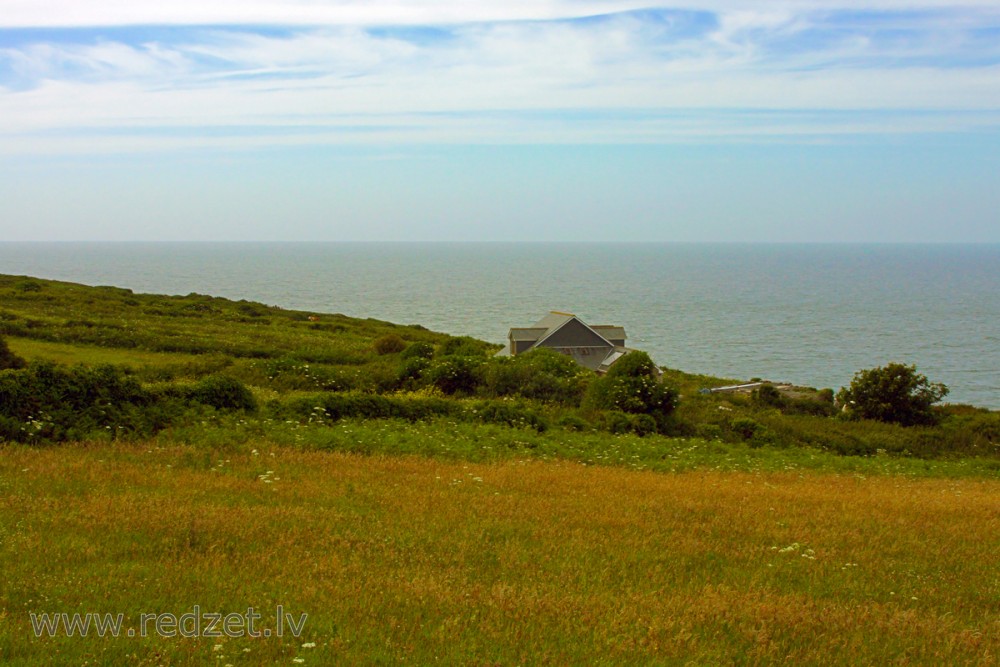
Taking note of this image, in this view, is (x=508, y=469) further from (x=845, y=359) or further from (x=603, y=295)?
(x=603, y=295)

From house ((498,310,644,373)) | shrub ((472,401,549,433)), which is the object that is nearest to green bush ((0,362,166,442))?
shrub ((472,401,549,433))

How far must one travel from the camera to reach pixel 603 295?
167 metres

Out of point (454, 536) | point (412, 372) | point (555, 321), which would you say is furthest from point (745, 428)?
point (555, 321)

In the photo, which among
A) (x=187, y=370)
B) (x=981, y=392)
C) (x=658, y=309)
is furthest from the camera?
(x=658, y=309)

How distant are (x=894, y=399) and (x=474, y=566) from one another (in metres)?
33.2

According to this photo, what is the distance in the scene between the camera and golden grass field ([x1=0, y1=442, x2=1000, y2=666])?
705 centimetres

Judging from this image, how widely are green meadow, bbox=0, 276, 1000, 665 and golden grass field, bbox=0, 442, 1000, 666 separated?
1.5 inches

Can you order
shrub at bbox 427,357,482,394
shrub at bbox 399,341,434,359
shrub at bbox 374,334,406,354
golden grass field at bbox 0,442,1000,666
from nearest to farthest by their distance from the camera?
golden grass field at bbox 0,442,1000,666, shrub at bbox 427,357,482,394, shrub at bbox 399,341,434,359, shrub at bbox 374,334,406,354

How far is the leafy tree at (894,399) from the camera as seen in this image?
37281mm

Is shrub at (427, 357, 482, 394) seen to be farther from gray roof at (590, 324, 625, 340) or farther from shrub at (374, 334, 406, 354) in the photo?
gray roof at (590, 324, 625, 340)

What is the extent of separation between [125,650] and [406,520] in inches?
190

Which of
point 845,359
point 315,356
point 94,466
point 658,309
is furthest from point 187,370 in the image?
point 658,309

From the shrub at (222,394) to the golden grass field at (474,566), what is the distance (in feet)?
16.6

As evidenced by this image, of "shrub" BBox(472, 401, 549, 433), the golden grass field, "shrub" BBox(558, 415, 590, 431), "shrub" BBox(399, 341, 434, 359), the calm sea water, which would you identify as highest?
the golden grass field
